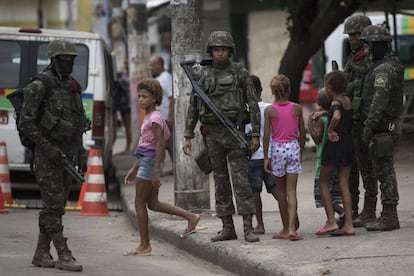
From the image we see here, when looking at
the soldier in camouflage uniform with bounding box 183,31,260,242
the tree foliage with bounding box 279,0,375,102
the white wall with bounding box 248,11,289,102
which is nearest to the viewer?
the soldier in camouflage uniform with bounding box 183,31,260,242

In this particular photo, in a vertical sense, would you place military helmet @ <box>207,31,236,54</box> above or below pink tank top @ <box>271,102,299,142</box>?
above

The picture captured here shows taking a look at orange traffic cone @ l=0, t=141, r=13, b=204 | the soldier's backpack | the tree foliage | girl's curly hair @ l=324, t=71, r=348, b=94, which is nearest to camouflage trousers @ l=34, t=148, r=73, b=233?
the soldier's backpack

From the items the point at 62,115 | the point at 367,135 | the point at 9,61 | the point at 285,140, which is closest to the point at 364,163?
the point at 367,135

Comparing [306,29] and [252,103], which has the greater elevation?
[306,29]

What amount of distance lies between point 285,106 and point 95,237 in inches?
127

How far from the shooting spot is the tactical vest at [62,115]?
8.82 meters

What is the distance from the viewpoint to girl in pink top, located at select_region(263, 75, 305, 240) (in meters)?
9.38

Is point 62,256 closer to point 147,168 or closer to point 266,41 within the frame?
point 147,168

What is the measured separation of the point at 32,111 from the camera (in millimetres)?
8734

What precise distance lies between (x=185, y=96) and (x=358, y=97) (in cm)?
263

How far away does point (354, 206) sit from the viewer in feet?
33.4

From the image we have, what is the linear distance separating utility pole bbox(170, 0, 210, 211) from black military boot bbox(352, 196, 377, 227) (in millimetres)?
2276

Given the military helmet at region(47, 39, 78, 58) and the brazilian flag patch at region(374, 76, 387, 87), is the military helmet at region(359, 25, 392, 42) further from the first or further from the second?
the military helmet at region(47, 39, 78, 58)

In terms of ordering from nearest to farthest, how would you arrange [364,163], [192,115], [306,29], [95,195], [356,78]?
[192,115] < [356,78] < [364,163] < [95,195] < [306,29]
